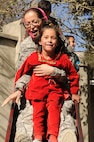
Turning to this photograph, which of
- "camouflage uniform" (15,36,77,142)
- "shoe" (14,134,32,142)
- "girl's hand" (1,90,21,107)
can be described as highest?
"girl's hand" (1,90,21,107)

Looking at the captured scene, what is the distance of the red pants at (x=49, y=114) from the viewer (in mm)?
2988

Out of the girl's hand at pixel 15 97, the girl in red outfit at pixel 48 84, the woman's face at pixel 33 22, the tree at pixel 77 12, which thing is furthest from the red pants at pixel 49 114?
the tree at pixel 77 12

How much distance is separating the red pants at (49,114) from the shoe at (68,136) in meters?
Answer: 0.08

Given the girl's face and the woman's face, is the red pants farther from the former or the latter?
the woman's face

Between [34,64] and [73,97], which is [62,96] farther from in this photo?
[34,64]

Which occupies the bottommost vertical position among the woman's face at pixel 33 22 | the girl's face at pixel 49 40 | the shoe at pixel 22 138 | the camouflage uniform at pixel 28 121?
the shoe at pixel 22 138

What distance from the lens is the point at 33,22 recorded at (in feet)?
11.2

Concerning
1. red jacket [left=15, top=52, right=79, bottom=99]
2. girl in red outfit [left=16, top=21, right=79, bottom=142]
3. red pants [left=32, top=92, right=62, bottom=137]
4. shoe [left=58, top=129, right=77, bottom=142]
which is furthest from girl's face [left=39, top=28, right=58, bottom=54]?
shoe [left=58, top=129, right=77, bottom=142]

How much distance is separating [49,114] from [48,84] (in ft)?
0.81

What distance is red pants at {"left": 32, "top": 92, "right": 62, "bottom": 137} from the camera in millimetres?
2988

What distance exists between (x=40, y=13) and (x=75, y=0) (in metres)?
4.99

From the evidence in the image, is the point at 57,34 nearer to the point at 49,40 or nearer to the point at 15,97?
the point at 49,40

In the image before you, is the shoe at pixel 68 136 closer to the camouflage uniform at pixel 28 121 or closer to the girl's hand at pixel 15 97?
the camouflage uniform at pixel 28 121

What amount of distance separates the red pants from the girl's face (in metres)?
0.37
